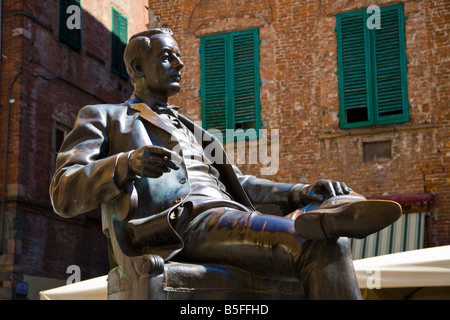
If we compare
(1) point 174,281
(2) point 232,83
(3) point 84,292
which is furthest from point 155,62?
(2) point 232,83

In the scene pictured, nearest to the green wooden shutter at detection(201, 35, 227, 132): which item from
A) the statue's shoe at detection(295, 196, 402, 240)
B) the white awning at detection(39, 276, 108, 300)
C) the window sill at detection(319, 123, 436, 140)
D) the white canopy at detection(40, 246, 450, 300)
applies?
the window sill at detection(319, 123, 436, 140)

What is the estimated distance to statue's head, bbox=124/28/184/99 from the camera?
11.2 ft

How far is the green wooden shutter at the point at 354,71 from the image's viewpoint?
13297mm

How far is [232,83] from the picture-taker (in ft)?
46.4

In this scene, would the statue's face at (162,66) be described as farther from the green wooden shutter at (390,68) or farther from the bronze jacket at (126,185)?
the green wooden shutter at (390,68)

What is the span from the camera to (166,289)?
8.84 ft

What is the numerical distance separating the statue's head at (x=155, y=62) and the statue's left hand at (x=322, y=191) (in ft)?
2.54

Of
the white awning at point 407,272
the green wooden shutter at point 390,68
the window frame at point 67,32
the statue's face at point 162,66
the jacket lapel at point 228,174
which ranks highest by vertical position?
the window frame at point 67,32

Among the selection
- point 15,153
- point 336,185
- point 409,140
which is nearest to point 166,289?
point 336,185

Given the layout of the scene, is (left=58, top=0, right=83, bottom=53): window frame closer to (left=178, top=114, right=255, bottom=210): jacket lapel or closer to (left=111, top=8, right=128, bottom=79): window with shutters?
(left=111, top=8, right=128, bottom=79): window with shutters

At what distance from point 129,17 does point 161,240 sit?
18.3 m

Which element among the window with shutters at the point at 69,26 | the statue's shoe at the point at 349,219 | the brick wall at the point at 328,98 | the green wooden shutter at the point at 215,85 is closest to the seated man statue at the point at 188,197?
the statue's shoe at the point at 349,219

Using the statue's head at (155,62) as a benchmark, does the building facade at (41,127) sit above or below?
above

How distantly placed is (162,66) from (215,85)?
10919 mm
